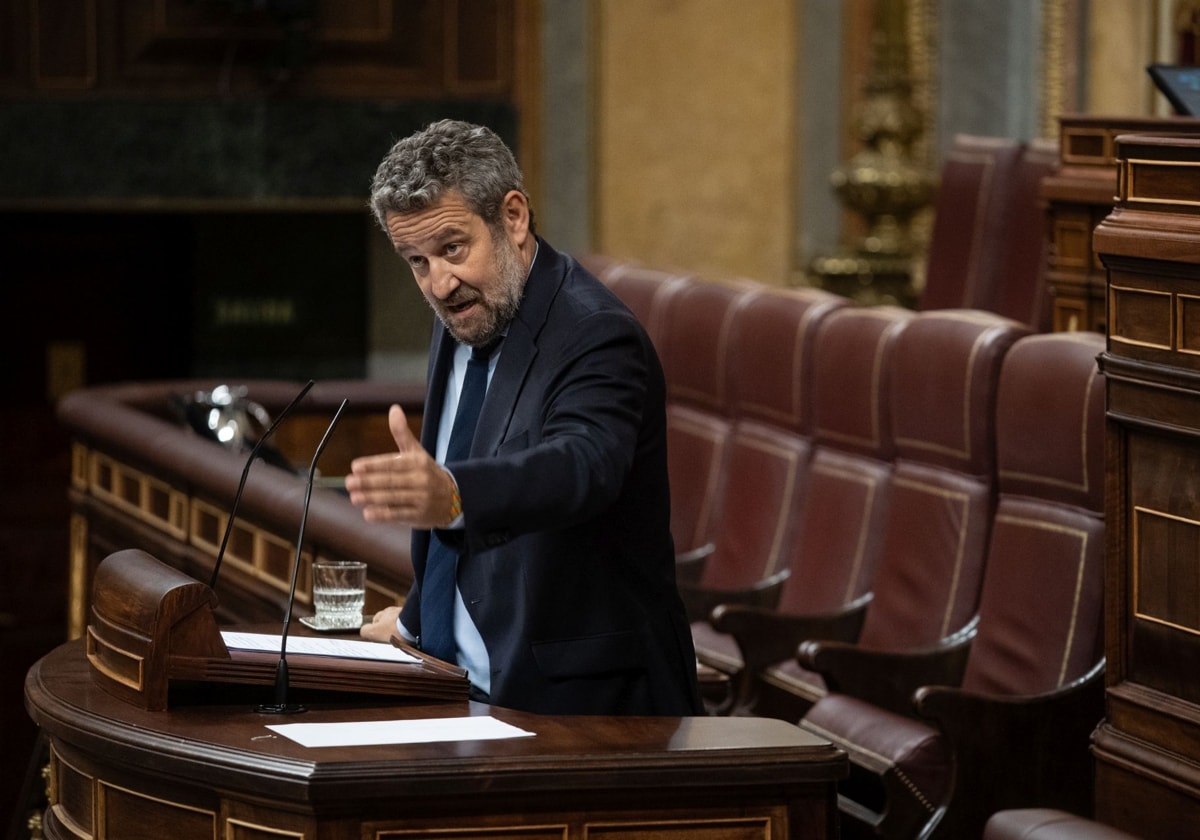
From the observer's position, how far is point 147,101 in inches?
258

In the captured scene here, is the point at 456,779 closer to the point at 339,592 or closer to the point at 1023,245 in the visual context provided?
the point at 339,592

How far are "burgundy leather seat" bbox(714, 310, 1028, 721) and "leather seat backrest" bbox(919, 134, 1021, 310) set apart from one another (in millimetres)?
1487

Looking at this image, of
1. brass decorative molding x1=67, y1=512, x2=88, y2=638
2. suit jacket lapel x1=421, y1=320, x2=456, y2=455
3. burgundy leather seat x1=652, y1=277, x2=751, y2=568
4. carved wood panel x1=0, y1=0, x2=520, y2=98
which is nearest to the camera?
suit jacket lapel x1=421, y1=320, x2=456, y2=455

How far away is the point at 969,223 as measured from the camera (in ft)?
17.7

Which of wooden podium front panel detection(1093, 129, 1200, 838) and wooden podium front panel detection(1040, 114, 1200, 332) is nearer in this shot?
wooden podium front panel detection(1093, 129, 1200, 838)

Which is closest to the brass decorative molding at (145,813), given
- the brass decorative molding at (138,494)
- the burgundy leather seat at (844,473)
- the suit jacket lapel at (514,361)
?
the suit jacket lapel at (514,361)

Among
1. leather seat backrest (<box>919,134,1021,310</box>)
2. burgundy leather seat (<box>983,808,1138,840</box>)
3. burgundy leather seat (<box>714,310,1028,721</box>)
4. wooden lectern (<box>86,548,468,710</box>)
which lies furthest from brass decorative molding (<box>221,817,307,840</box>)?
leather seat backrest (<box>919,134,1021,310</box>)

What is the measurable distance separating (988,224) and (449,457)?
3313 mm

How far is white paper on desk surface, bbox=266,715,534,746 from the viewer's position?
6.72 ft

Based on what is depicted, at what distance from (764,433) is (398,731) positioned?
253 cm

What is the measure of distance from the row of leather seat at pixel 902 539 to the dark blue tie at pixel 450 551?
1122 millimetres

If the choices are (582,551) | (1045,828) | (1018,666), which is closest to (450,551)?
(582,551)

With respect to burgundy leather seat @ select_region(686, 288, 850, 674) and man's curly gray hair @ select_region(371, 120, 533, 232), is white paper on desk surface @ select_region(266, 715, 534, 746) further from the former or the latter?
burgundy leather seat @ select_region(686, 288, 850, 674)

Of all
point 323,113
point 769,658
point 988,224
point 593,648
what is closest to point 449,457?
point 593,648
